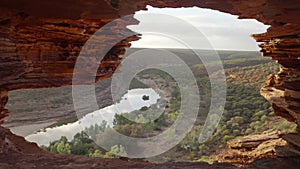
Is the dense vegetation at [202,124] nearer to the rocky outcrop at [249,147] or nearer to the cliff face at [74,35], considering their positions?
the rocky outcrop at [249,147]

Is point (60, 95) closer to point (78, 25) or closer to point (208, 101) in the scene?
point (208, 101)

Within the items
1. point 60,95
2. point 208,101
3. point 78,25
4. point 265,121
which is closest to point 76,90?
point 60,95

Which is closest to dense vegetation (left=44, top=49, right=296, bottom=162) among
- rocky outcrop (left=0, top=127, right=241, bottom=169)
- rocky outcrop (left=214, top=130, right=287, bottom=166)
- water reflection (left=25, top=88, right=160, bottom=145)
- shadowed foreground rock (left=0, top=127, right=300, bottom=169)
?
water reflection (left=25, top=88, right=160, bottom=145)

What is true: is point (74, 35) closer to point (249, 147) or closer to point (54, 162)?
point (54, 162)

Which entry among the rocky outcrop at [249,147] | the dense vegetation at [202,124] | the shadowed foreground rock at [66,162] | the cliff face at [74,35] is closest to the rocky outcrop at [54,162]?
the shadowed foreground rock at [66,162]

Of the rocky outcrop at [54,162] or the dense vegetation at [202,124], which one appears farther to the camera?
the dense vegetation at [202,124]

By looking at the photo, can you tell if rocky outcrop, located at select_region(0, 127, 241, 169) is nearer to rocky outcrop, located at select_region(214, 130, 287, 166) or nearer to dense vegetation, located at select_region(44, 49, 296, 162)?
rocky outcrop, located at select_region(214, 130, 287, 166)

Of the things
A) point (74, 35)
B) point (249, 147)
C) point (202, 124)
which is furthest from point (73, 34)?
point (202, 124)
